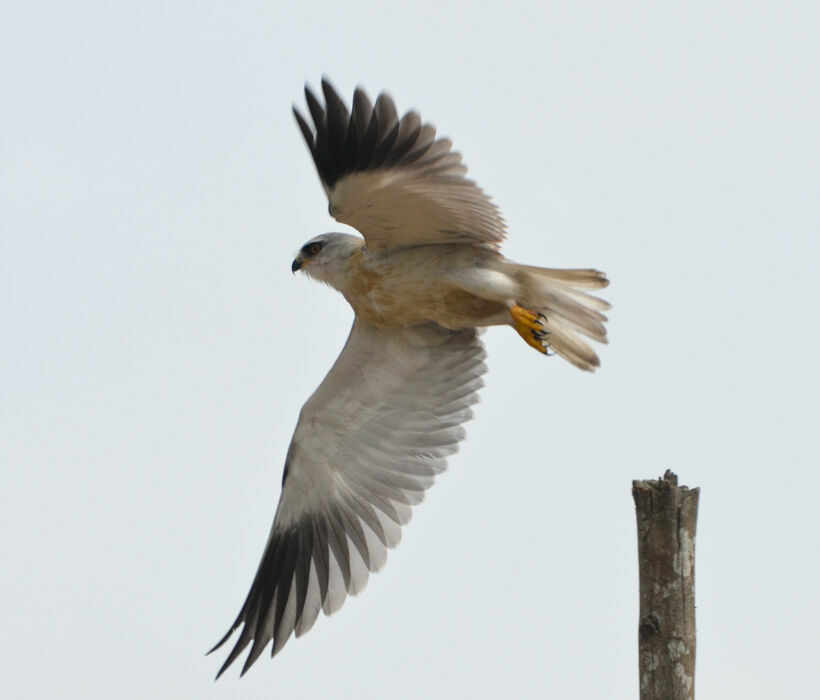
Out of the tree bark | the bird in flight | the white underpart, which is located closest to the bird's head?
the bird in flight

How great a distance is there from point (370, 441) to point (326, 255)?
1.38 metres

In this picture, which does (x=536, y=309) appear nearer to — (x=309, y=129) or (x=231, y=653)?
(x=309, y=129)

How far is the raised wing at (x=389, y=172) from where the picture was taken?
6.25 metres

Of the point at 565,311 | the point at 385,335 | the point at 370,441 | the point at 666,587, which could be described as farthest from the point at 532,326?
A: the point at 666,587

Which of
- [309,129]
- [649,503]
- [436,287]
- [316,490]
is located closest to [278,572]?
[316,490]

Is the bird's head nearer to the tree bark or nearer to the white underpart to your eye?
the white underpart

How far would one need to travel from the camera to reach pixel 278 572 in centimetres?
745

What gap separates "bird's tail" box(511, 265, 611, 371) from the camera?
675cm

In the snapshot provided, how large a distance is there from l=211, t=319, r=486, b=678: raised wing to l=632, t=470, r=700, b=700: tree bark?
9.63ft

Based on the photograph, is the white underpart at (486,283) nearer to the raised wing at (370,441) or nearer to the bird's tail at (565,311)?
the bird's tail at (565,311)

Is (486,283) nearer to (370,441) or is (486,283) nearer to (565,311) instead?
(565,311)

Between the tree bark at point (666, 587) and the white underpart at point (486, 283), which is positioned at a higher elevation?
the white underpart at point (486, 283)

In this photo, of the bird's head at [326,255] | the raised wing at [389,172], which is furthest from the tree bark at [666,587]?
the bird's head at [326,255]

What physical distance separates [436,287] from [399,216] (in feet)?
1.67
